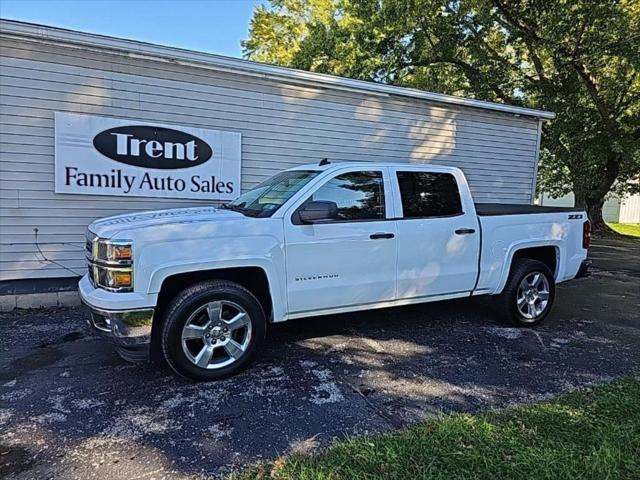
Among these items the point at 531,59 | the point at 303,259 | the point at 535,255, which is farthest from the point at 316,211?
the point at 531,59

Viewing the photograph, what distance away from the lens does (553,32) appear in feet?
41.0

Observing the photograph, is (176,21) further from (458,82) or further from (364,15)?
(458,82)

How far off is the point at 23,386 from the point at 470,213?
15.1 ft

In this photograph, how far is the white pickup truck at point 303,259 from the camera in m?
3.64

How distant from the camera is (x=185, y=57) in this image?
258 inches

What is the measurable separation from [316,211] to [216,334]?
1383mm

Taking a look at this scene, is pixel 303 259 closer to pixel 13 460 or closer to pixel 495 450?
pixel 495 450

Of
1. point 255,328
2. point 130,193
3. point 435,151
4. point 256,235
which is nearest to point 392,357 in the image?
point 255,328

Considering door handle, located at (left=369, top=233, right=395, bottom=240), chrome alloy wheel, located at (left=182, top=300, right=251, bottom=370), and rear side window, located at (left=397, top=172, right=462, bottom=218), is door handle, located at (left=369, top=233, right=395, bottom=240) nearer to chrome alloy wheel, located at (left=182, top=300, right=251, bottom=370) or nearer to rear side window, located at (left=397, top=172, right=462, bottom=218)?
rear side window, located at (left=397, top=172, right=462, bottom=218)

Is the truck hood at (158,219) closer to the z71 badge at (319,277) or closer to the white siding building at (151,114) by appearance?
the z71 badge at (319,277)

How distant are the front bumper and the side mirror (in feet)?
5.00

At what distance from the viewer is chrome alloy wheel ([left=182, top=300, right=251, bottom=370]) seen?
12.4ft

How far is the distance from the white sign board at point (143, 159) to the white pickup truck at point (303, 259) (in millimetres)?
2463

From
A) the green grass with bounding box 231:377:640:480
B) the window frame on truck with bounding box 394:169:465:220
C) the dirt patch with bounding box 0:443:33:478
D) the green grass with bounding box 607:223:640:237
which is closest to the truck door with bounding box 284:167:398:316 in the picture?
the window frame on truck with bounding box 394:169:465:220
